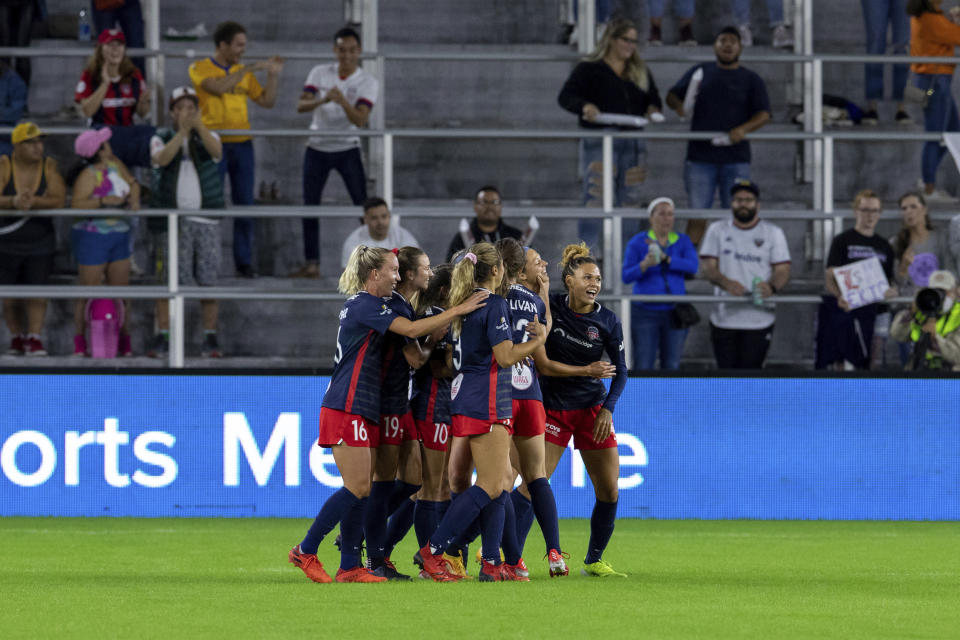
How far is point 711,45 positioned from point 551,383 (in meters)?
9.94

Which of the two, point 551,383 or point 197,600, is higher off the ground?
point 551,383

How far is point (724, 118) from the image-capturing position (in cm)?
1432

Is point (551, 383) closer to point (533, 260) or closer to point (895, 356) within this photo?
point (533, 260)

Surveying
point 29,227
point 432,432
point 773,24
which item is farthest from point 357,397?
point 773,24

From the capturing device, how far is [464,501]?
7.59 meters

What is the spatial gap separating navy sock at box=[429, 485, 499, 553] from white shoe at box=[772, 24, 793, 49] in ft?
34.2

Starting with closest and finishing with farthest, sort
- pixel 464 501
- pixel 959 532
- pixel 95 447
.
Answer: pixel 464 501 → pixel 959 532 → pixel 95 447

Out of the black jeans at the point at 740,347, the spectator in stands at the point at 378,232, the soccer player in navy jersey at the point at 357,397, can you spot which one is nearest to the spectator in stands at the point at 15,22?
the spectator in stands at the point at 378,232

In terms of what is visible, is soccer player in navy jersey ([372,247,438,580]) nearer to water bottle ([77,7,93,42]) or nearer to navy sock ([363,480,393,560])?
navy sock ([363,480,393,560])

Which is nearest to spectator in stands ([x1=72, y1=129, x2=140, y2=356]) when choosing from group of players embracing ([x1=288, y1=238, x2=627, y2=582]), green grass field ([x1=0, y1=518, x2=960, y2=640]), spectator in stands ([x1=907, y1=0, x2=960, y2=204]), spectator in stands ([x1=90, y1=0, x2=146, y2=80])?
spectator in stands ([x1=90, y1=0, x2=146, y2=80])

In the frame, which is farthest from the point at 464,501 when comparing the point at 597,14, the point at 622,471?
the point at 597,14

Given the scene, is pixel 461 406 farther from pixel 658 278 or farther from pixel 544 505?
pixel 658 278

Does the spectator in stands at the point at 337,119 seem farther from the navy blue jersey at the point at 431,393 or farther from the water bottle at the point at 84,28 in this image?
the navy blue jersey at the point at 431,393

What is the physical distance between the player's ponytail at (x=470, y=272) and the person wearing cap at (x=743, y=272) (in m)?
5.79
